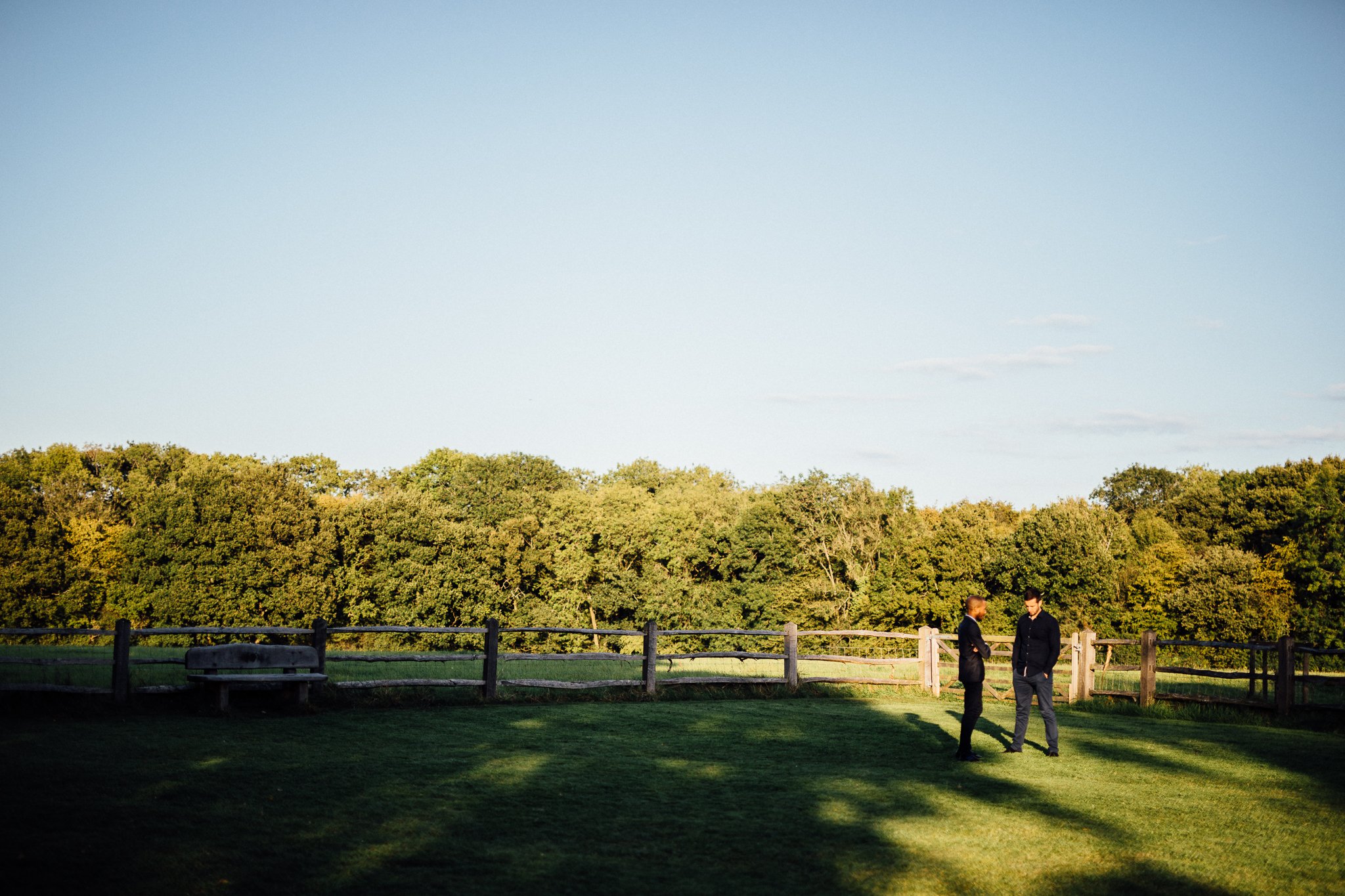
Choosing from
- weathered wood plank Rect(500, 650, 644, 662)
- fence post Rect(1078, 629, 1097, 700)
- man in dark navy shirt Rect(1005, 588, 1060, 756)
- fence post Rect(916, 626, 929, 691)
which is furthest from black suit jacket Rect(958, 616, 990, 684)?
fence post Rect(916, 626, 929, 691)

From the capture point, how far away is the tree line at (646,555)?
153 feet

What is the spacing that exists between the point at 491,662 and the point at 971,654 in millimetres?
8036

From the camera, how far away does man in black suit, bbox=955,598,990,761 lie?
1135 cm

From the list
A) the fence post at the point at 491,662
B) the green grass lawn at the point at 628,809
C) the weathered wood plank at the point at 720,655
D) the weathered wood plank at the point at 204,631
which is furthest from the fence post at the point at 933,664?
the weathered wood plank at the point at 204,631

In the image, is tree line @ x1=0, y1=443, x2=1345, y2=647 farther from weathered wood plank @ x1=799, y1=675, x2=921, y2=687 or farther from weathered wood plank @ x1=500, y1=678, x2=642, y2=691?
weathered wood plank @ x1=500, y1=678, x2=642, y2=691

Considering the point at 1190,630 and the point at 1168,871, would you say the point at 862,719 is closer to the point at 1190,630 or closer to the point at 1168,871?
the point at 1168,871

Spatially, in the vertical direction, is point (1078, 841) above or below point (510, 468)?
below

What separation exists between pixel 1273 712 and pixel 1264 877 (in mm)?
11419

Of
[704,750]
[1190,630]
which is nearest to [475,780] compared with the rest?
[704,750]

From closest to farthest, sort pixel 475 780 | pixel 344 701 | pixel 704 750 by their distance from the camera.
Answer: pixel 475 780 < pixel 704 750 < pixel 344 701

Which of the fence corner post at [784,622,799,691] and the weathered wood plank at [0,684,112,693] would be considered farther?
the fence corner post at [784,622,799,691]

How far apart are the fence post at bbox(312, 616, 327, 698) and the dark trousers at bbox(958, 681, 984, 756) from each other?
351 inches

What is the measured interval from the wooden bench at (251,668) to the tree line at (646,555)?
117ft

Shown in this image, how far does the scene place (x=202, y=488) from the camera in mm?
47188
